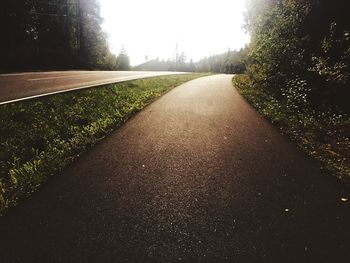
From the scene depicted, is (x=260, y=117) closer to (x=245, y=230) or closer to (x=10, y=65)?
(x=245, y=230)

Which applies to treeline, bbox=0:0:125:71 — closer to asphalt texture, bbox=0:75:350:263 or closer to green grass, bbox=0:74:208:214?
green grass, bbox=0:74:208:214

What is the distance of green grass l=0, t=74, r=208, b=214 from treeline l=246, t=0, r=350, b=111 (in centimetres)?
618

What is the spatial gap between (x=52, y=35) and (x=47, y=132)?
31.7 metres

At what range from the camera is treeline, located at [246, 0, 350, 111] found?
8234mm

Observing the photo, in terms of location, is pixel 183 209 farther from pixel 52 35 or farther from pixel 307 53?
pixel 52 35

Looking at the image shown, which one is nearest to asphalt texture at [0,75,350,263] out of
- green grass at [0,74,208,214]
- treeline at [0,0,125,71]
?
green grass at [0,74,208,214]

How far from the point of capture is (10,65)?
2105cm

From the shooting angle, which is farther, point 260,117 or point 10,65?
point 10,65

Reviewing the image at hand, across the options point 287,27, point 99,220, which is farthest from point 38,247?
point 287,27

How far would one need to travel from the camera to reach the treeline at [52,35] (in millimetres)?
25413

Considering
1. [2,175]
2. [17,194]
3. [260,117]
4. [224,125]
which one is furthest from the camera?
Result: [260,117]

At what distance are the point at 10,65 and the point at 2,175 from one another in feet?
67.2

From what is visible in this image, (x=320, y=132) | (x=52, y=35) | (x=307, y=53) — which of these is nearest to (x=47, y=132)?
(x=320, y=132)

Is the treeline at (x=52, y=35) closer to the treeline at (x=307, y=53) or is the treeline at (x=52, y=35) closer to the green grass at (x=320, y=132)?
the treeline at (x=307, y=53)
